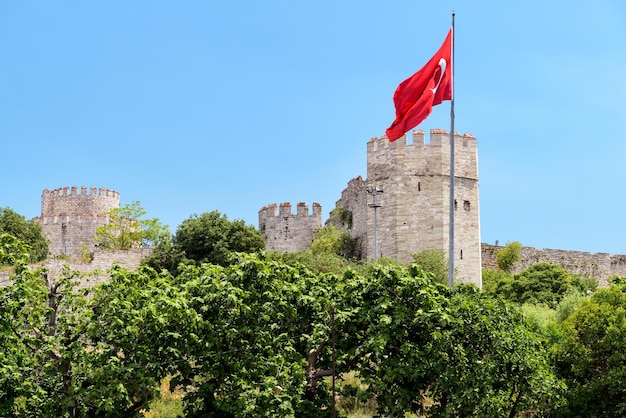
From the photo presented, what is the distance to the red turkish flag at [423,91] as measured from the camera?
23453 mm

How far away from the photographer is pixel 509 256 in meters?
48.9

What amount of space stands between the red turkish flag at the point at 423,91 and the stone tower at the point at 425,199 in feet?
53.2

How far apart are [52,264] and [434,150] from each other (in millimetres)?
18212

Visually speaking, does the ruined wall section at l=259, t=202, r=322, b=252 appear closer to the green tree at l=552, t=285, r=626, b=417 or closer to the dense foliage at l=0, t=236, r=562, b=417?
the green tree at l=552, t=285, r=626, b=417

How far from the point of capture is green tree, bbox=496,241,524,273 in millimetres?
48906

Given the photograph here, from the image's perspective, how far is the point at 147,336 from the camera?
63.7ft

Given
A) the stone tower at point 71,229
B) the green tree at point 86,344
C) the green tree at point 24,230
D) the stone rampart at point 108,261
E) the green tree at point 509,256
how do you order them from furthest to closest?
the stone tower at point 71,229 → the green tree at point 509,256 → the green tree at point 24,230 → the stone rampart at point 108,261 → the green tree at point 86,344

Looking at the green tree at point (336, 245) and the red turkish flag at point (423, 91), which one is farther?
the green tree at point (336, 245)

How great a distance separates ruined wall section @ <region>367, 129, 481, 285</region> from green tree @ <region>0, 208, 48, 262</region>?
19.2 metres

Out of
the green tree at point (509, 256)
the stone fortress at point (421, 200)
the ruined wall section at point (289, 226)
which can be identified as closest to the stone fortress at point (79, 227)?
the ruined wall section at point (289, 226)

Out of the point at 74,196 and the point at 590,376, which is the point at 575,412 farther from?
the point at 74,196

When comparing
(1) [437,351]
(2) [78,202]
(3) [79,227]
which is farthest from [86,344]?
(2) [78,202]

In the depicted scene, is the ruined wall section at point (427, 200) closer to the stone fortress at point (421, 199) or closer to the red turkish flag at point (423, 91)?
the stone fortress at point (421, 199)

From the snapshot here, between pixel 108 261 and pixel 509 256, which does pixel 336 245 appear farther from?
pixel 108 261
